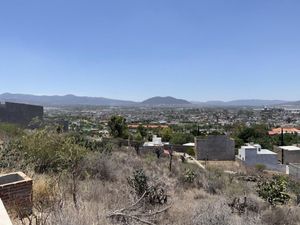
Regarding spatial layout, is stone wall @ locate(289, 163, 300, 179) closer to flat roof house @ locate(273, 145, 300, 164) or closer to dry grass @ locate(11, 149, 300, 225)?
flat roof house @ locate(273, 145, 300, 164)

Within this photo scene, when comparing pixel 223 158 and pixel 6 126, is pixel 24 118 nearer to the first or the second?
pixel 6 126

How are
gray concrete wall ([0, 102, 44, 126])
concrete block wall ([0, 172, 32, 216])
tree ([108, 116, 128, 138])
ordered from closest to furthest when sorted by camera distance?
1. concrete block wall ([0, 172, 32, 216])
2. gray concrete wall ([0, 102, 44, 126])
3. tree ([108, 116, 128, 138])

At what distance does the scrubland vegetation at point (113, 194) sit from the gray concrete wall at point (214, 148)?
25.3 m

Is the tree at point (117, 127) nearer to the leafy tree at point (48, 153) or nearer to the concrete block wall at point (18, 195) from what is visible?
the leafy tree at point (48, 153)

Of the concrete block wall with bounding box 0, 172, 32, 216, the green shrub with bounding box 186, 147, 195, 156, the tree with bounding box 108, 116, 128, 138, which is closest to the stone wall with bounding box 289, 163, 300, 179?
the green shrub with bounding box 186, 147, 195, 156

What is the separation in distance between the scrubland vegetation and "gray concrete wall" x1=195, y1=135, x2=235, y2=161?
25322mm

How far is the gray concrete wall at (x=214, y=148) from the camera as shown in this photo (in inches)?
1548

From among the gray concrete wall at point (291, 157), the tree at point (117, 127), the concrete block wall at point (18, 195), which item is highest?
the concrete block wall at point (18, 195)

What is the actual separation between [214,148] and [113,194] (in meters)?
33.2

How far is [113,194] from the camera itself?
7.64 meters

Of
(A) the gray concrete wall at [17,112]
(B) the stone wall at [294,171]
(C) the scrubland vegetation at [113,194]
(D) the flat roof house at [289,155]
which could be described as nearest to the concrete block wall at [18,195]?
(C) the scrubland vegetation at [113,194]

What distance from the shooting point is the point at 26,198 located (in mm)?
5918

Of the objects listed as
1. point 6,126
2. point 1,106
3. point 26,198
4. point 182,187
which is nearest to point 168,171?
point 182,187

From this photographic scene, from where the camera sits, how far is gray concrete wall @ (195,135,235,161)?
129ft
